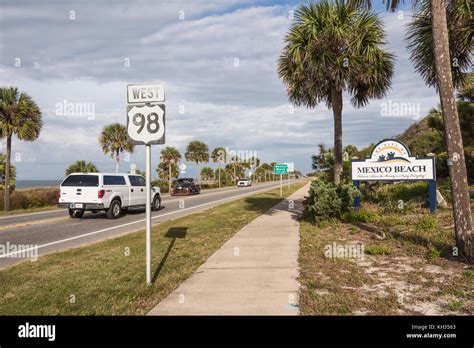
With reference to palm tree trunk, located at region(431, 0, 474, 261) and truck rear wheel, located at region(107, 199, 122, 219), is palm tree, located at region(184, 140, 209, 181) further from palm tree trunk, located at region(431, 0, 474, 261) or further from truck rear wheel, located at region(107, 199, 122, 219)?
palm tree trunk, located at region(431, 0, 474, 261)

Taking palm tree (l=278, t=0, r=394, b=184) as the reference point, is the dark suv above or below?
below

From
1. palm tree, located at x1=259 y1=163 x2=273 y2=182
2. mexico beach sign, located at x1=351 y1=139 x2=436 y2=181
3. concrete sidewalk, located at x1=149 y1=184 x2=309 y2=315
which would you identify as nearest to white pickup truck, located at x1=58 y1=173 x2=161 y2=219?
concrete sidewalk, located at x1=149 y1=184 x2=309 y2=315

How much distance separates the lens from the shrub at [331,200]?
11.5 m

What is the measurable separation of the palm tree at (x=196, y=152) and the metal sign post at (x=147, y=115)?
63767 mm

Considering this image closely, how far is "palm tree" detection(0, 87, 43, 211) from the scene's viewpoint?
21547 millimetres

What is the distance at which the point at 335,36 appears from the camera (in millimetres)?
12281

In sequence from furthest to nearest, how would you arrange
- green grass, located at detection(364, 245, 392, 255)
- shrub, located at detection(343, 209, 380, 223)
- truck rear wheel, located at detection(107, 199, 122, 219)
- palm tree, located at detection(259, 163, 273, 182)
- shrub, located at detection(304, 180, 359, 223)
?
palm tree, located at detection(259, 163, 273, 182) < truck rear wheel, located at detection(107, 199, 122, 219) < shrub, located at detection(304, 180, 359, 223) < shrub, located at detection(343, 209, 380, 223) < green grass, located at detection(364, 245, 392, 255)

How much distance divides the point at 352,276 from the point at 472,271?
197 centimetres

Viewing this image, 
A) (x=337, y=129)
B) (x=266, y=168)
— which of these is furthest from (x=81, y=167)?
(x=266, y=168)

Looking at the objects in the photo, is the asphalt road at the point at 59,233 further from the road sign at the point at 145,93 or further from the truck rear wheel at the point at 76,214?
the road sign at the point at 145,93

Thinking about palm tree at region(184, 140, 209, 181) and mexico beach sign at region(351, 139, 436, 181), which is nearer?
mexico beach sign at region(351, 139, 436, 181)

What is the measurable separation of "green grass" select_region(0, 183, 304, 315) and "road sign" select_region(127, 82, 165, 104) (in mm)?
2919

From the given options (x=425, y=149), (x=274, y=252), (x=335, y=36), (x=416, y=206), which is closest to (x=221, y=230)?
(x=274, y=252)

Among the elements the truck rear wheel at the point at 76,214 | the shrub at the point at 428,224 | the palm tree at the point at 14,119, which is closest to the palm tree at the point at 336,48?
the shrub at the point at 428,224
